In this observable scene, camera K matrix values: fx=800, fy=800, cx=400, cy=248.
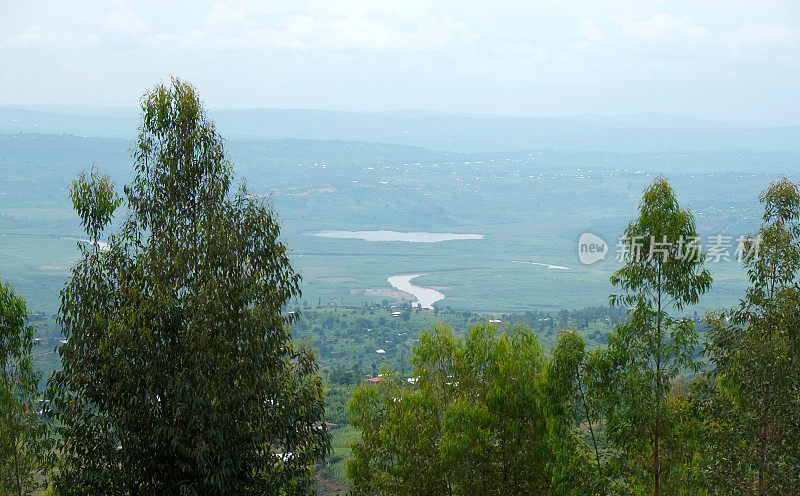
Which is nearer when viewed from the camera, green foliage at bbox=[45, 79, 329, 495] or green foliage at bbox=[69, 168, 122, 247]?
green foliage at bbox=[45, 79, 329, 495]

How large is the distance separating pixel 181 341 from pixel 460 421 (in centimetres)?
292

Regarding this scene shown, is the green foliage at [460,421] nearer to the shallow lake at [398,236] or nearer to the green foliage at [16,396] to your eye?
the green foliage at [16,396]

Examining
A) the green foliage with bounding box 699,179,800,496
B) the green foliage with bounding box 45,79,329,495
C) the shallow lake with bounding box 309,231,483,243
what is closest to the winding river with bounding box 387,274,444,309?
the shallow lake with bounding box 309,231,483,243

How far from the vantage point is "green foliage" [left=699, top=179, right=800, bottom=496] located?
21.8 feet

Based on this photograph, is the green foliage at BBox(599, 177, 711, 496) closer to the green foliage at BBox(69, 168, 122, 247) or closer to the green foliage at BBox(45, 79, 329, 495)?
the green foliage at BBox(45, 79, 329, 495)

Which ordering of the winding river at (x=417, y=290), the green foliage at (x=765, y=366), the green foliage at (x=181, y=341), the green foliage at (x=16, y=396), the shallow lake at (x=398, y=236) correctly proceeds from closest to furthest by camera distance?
the green foliage at (x=181, y=341) < the green foliage at (x=765, y=366) < the green foliage at (x=16, y=396) < the winding river at (x=417, y=290) < the shallow lake at (x=398, y=236)

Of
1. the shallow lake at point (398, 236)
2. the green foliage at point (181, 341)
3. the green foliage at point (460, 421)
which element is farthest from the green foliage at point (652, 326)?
the shallow lake at point (398, 236)

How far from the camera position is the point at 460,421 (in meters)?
7.87

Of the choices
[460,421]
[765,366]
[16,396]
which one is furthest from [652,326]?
[16,396]

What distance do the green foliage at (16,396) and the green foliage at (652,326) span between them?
5.72 meters

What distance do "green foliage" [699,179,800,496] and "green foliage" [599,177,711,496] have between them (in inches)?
16.2

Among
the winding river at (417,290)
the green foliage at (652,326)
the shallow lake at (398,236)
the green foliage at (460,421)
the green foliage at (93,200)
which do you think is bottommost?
the winding river at (417,290)

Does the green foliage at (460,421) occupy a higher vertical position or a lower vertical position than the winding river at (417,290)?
higher

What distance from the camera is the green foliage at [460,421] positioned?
26.4 feet
